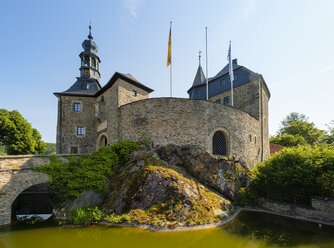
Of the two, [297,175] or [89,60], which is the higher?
[89,60]

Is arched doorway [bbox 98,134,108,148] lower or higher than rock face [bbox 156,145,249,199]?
higher

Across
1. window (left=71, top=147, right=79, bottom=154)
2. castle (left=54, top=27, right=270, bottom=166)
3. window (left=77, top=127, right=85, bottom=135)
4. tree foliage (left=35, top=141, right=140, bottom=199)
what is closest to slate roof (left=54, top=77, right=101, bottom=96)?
castle (left=54, top=27, right=270, bottom=166)

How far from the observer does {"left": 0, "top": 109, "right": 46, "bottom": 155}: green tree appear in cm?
2156

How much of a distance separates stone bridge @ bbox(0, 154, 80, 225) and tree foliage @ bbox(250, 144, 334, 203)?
14.1 meters

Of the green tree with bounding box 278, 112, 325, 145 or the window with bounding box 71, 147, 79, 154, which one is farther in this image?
the green tree with bounding box 278, 112, 325, 145

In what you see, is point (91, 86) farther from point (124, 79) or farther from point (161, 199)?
point (161, 199)

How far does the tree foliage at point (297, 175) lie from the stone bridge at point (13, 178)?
14.1m

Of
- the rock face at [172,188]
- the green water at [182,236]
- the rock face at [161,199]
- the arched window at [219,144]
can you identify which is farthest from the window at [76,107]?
the arched window at [219,144]

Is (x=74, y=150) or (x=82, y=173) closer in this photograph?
(x=82, y=173)

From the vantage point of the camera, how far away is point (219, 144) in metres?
14.4

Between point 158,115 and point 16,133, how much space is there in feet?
71.9

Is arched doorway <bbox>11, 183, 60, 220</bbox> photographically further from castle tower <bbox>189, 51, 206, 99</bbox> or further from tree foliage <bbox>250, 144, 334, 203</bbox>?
castle tower <bbox>189, 51, 206, 99</bbox>

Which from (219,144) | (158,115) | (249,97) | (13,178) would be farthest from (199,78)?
(13,178)

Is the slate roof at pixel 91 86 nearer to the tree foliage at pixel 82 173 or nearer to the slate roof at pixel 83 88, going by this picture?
the slate roof at pixel 83 88
